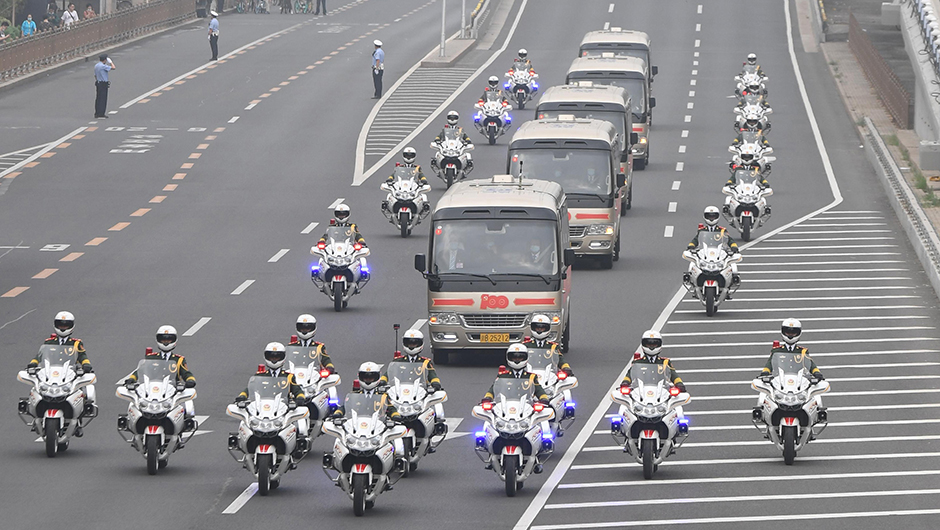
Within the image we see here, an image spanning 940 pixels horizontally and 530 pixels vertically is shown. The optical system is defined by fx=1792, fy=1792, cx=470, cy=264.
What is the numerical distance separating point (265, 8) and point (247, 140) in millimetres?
42167

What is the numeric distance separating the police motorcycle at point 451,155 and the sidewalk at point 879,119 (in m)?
10.8

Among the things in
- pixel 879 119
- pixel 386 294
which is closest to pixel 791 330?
pixel 386 294

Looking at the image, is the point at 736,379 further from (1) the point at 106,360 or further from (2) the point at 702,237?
(1) the point at 106,360

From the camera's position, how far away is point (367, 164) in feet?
158

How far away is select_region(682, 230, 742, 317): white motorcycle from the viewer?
99.6ft

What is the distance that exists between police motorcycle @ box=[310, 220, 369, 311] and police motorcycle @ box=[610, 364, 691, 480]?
37.5ft

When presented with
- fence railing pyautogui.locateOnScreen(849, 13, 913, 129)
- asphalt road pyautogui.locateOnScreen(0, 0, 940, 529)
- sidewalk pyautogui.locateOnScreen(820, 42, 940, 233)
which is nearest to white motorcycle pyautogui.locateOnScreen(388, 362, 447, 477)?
asphalt road pyautogui.locateOnScreen(0, 0, 940, 529)

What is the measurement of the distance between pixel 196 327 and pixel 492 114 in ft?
80.7

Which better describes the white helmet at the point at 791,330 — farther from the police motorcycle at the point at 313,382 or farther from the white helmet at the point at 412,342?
the police motorcycle at the point at 313,382

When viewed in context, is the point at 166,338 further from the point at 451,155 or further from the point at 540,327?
the point at 451,155

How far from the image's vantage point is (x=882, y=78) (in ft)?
191

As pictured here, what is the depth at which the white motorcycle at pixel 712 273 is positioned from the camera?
3034 centimetres

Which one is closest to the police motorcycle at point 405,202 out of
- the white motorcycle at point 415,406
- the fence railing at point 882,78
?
the white motorcycle at point 415,406

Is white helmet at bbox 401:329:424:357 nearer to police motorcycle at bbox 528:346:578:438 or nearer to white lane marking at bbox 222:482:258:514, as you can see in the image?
police motorcycle at bbox 528:346:578:438
